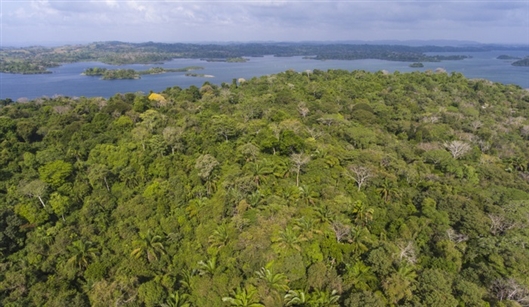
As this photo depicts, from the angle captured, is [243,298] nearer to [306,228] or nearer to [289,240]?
[289,240]

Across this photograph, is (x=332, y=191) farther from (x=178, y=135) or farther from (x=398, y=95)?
(x=398, y=95)

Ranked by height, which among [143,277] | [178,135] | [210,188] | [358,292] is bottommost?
[143,277]

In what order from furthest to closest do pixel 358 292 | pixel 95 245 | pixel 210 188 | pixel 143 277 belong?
pixel 210 188 → pixel 95 245 → pixel 143 277 → pixel 358 292

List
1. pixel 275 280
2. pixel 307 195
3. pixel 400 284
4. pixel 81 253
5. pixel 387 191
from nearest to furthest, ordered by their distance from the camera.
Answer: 1. pixel 400 284
2. pixel 275 280
3. pixel 81 253
4. pixel 307 195
5. pixel 387 191

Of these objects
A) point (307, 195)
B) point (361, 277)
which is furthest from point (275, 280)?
point (307, 195)

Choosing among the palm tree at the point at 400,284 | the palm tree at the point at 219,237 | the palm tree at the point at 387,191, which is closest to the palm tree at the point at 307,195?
the palm tree at the point at 387,191

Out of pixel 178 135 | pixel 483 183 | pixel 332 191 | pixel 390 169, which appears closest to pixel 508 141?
pixel 483 183
